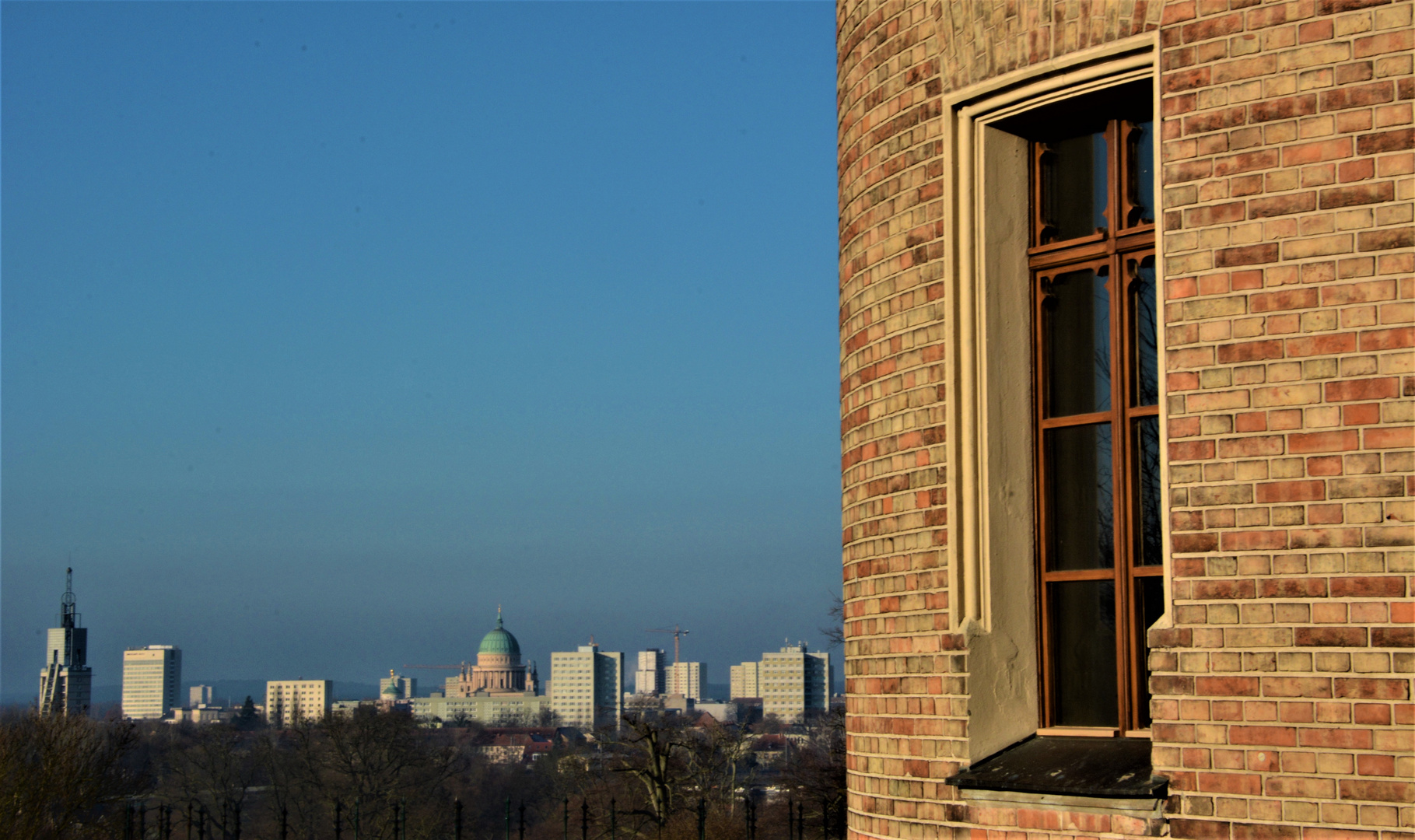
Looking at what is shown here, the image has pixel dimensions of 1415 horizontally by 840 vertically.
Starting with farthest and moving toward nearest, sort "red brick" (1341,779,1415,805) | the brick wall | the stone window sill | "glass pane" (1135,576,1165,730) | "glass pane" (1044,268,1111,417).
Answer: "glass pane" (1044,268,1111,417) < "glass pane" (1135,576,1165,730) < the stone window sill < the brick wall < "red brick" (1341,779,1415,805)

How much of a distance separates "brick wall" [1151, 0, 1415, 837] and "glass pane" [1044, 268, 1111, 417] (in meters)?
0.59

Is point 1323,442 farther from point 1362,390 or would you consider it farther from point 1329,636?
point 1329,636

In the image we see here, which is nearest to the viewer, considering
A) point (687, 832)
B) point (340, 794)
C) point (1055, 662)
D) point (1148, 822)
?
point (1148, 822)

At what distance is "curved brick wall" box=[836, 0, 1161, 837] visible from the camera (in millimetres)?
4992

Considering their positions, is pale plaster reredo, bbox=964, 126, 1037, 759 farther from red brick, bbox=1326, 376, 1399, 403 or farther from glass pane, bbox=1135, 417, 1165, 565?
red brick, bbox=1326, 376, 1399, 403

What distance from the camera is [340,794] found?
62094 mm

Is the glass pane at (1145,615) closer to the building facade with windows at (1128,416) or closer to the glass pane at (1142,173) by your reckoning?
the building facade with windows at (1128,416)

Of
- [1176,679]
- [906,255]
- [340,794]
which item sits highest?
[906,255]

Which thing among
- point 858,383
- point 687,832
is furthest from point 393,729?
point 858,383

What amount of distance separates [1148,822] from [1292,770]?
0.47 metres

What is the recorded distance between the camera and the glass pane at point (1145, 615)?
478 centimetres

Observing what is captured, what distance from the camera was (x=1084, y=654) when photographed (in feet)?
16.3

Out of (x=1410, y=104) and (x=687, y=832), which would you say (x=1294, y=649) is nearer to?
(x=1410, y=104)

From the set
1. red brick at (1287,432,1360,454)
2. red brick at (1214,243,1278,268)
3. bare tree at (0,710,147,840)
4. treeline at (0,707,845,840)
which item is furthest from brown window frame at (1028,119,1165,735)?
bare tree at (0,710,147,840)
